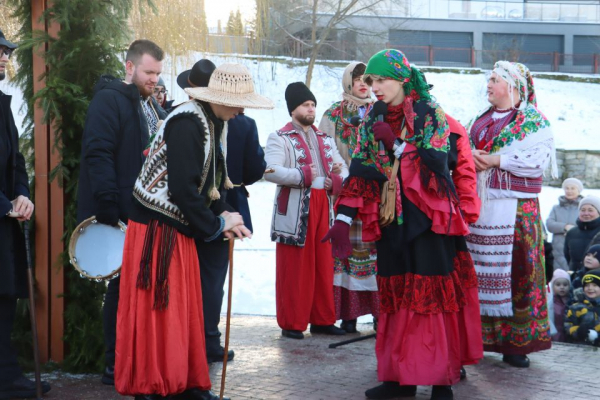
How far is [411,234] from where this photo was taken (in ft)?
17.4

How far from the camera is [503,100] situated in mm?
6605

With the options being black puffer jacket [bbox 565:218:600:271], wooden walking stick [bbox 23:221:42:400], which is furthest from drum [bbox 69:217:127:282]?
black puffer jacket [bbox 565:218:600:271]

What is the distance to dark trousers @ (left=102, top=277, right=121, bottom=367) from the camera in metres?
5.66

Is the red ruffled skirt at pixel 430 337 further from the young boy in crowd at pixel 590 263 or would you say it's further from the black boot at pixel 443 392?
the young boy in crowd at pixel 590 263

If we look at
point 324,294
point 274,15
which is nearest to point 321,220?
point 324,294

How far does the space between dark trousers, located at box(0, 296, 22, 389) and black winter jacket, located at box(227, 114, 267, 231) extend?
1904mm

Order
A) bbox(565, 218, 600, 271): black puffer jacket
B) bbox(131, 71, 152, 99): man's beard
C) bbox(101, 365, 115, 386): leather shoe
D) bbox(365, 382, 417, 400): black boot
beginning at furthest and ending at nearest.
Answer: bbox(565, 218, 600, 271): black puffer jacket
bbox(131, 71, 152, 99): man's beard
bbox(101, 365, 115, 386): leather shoe
bbox(365, 382, 417, 400): black boot

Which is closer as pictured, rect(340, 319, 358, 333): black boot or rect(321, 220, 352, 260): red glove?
rect(321, 220, 352, 260): red glove

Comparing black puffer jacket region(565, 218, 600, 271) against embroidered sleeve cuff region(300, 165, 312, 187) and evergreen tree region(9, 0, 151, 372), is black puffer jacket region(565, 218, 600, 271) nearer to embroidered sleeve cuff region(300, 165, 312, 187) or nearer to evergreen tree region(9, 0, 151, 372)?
embroidered sleeve cuff region(300, 165, 312, 187)

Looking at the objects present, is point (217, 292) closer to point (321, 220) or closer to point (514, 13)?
point (321, 220)

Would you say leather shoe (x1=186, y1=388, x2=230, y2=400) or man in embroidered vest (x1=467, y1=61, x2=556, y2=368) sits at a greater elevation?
man in embroidered vest (x1=467, y1=61, x2=556, y2=368)

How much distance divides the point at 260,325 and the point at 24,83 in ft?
11.0

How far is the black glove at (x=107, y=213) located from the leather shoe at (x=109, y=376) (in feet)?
3.46

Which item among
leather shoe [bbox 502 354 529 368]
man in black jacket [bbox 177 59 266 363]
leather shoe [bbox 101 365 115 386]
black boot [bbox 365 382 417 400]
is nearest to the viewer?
black boot [bbox 365 382 417 400]
